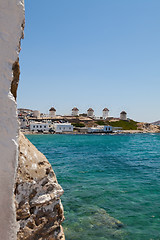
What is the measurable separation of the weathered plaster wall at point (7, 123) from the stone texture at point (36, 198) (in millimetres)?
229

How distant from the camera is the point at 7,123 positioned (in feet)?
11.4

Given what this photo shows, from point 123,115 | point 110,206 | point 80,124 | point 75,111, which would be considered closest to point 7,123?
point 110,206

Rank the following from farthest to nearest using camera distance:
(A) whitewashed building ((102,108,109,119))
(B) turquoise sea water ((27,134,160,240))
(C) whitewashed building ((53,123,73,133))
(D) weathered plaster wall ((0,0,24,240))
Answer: (A) whitewashed building ((102,108,109,119)), (C) whitewashed building ((53,123,73,133)), (B) turquoise sea water ((27,134,160,240)), (D) weathered plaster wall ((0,0,24,240))

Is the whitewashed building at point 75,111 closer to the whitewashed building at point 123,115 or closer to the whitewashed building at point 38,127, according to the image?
the whitewashed building at point 123,115

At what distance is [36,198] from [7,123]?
1708 mm

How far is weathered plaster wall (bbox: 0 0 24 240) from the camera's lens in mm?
3451

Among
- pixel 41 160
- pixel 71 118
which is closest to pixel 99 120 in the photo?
pixel 71 118

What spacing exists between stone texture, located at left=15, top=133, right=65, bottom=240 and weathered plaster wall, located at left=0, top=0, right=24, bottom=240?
0.75 feet

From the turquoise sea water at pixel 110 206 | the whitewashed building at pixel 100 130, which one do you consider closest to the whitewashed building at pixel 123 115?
the whitewashed building at pixel 100 130

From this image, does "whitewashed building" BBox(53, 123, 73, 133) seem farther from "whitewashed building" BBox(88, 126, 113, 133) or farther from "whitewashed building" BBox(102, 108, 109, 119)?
"whitewashed building" BBox(102, 108, 109, 119)

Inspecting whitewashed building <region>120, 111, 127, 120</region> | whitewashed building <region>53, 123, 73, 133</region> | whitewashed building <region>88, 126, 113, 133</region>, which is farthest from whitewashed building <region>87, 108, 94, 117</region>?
whitewashed building <region>53, 123, 73, 133</region>

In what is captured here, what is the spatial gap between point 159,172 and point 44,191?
17.0m

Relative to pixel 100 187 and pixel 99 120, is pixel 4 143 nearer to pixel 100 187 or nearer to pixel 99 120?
pixel 100 187

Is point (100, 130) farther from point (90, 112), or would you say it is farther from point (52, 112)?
point (52, 112)
